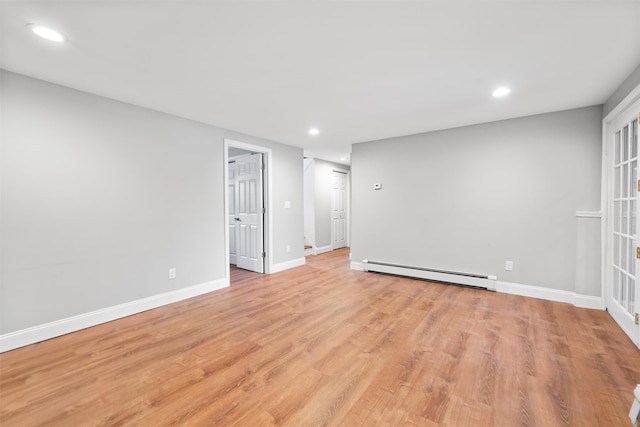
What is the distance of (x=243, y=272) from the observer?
483cm

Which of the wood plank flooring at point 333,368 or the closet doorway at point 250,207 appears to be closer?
the wood plank flooring at point 333,368

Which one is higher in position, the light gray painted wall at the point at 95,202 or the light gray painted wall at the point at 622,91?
the light gray painted wall at the point at 622,91

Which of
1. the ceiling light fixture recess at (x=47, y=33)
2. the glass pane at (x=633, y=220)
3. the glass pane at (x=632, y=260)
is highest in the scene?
the ceiling light fixture recess at (x=47, y=33)

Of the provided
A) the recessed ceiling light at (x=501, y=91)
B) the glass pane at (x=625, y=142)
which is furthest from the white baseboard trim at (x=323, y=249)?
the glass pane at (x=625, y=142)

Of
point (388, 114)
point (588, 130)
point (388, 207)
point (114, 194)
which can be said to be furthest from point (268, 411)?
point (588, 130)

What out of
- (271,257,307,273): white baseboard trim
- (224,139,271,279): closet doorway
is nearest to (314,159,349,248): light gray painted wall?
(271,257,307,273): white baseboard trim

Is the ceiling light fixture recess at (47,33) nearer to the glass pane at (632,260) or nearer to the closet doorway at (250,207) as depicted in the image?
the closet doorway at (250,207)

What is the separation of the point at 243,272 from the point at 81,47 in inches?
147

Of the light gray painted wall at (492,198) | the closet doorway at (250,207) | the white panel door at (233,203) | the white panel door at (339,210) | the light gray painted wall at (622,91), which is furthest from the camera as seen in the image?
the white panel door at (339,210)

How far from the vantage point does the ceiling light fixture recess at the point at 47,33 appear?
1.70 metres

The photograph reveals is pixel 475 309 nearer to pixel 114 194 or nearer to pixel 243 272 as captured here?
pixel 243 272

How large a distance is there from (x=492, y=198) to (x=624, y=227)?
1301 mm

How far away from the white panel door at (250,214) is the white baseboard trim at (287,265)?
0.76 feet

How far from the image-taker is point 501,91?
8.75 ft
